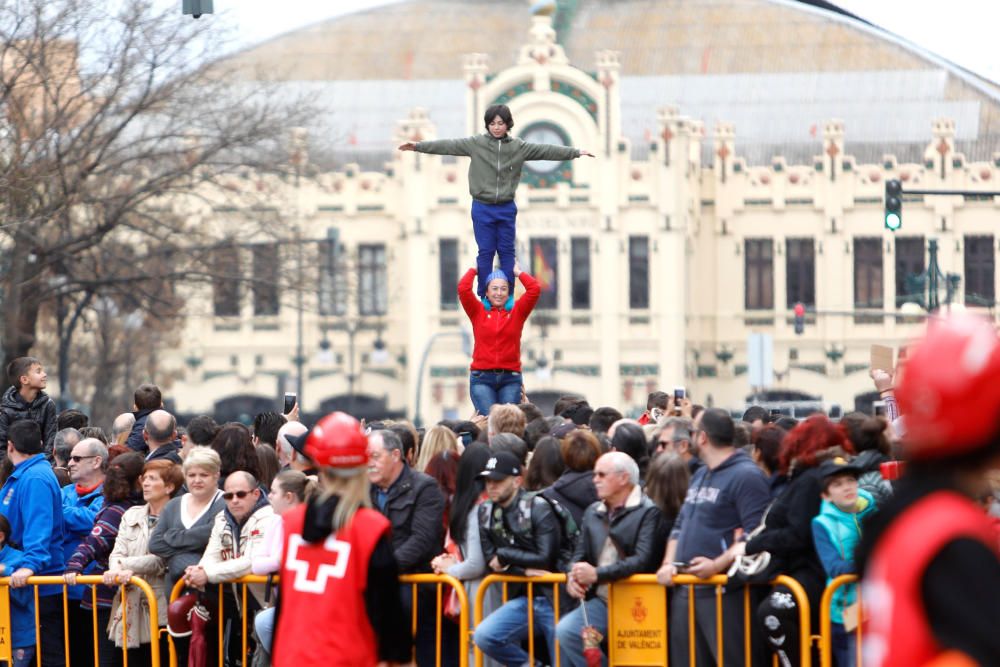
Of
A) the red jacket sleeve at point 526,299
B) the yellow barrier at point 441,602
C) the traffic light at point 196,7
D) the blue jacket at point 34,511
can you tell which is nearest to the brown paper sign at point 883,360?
the red jacket sleeve at point 526,299

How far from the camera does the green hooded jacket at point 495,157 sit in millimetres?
14688

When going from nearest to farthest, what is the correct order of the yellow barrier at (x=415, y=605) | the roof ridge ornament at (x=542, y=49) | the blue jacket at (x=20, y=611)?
the yellow barrier at (x=415, y=605) → the blue jacket at (x=20, y=611) → the roof ridge ornament at (x=542, y=49)

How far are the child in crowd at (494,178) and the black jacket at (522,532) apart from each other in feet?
16.3

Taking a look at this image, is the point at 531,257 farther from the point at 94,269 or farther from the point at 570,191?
the point at 94,269

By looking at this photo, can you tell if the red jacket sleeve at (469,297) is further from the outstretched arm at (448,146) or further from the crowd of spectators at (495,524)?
the crowd of spectators at (495,524)

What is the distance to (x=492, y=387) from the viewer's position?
1490 cm

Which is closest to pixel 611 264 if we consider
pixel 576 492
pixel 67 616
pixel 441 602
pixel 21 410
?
pixel 21 410

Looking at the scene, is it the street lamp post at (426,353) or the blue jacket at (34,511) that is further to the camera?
the street lamp post at (426,353)

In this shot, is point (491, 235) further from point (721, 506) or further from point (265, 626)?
point (721, 506)

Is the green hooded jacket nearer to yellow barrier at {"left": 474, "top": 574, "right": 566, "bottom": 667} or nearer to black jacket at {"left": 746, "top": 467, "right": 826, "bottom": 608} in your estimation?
yellow barrier at {"left": 474, "top": 574, "right": 566, "bottom": 667}

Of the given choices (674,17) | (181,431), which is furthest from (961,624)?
(674,17)

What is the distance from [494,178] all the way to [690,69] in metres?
58.8

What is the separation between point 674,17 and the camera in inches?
3029

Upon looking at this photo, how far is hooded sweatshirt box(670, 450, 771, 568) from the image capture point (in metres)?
9.21
